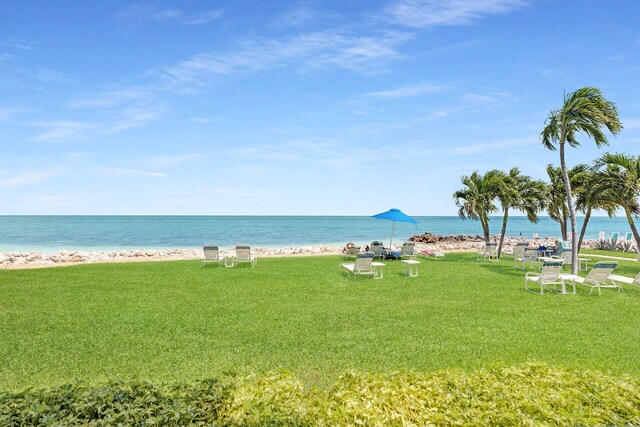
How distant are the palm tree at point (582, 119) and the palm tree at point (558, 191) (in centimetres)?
668

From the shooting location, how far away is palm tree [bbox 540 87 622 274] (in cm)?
1317

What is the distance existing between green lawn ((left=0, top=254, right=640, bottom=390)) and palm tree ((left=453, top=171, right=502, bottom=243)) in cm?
996

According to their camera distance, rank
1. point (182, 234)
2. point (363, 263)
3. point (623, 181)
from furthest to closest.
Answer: point (182, 234)
point (623, 181)
point (363, 263)

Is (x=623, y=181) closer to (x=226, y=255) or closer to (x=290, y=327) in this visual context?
(x=290, y=327)

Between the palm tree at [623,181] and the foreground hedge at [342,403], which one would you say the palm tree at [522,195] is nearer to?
the palm tree at [623,181]

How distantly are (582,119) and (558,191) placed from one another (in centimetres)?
812

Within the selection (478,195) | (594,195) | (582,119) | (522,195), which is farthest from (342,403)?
(522,195)

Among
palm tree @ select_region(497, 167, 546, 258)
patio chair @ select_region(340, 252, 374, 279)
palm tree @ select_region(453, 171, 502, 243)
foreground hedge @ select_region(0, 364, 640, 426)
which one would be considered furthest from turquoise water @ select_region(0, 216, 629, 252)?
foreground hedge @ select_region(0, 364, 640, 426)

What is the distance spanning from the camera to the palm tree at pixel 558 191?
798 inches

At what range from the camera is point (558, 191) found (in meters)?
20.5

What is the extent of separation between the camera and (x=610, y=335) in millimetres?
7098

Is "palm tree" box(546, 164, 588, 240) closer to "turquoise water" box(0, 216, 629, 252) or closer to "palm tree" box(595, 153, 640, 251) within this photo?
"palm tree" box(595, 153, 640, 251)

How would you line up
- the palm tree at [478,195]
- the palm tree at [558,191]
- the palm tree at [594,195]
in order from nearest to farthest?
the palm tree at [594,195], the palm tree at [558,191], the palm tree at [478,195]

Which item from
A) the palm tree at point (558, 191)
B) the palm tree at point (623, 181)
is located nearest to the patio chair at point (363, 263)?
the palm tree at point (623, 181)
